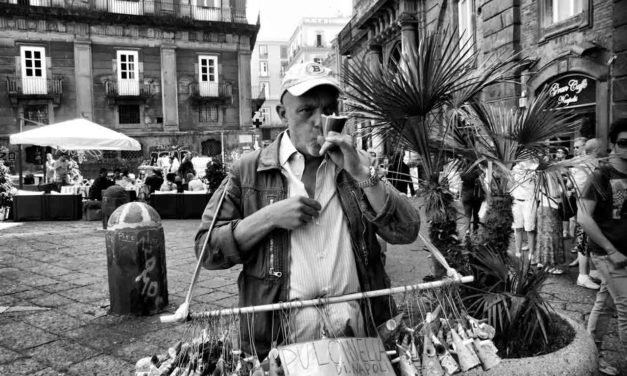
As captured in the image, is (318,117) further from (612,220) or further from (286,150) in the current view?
(612,220)

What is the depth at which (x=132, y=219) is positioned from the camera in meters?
4.86

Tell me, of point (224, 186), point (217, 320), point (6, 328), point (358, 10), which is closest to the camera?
point (217, 320)

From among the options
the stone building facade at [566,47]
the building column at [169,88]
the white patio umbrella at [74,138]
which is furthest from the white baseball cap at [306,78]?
the building column at [169,88]

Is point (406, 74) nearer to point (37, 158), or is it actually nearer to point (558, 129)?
point (558, 129)

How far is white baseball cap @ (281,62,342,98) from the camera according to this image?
1.72 metres

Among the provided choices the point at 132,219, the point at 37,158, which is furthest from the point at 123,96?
the point at 132,219

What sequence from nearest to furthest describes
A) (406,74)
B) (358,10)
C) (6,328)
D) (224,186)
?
(224,186) → (406,74) → (6,328) → (358,10)

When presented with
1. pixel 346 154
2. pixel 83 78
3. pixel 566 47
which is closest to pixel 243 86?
pixel 83 78

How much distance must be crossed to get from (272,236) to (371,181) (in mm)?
406

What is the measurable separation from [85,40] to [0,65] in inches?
184

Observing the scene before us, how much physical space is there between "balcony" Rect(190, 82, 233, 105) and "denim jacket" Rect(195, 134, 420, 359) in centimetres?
2968

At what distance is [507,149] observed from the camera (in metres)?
3.37

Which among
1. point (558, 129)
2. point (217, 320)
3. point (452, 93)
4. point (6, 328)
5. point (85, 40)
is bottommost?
point (6, 328)

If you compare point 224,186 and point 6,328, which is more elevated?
point 224,186
